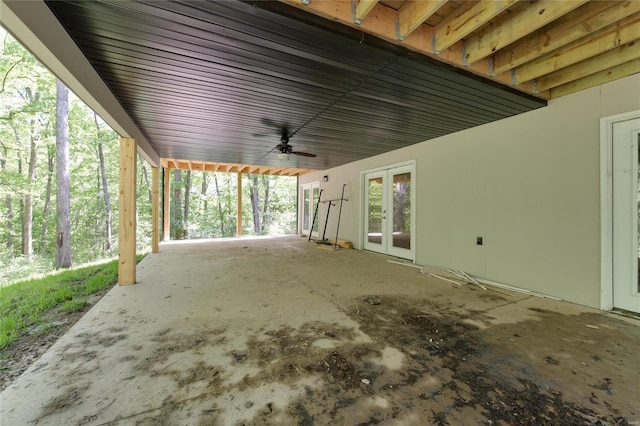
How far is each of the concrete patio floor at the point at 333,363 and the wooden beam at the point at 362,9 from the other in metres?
2.56

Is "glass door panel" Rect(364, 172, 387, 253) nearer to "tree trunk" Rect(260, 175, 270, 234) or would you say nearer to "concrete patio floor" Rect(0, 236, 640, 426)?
"concrete patio floor" Rect(0, 236, 640, 426)

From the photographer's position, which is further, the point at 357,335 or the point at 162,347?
the point at 357,335

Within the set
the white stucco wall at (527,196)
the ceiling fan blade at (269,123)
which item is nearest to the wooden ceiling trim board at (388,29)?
the white stucco wall at (527,196)

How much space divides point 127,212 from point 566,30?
17.6 feet

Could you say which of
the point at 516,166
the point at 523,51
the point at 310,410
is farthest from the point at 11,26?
the point at 516,166

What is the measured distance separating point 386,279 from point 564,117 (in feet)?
10.5

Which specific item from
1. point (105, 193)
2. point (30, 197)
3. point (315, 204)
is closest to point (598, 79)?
point (315, 204)

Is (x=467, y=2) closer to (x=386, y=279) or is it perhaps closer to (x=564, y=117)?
(x=564, y=117)

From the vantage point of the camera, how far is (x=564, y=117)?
3.11m

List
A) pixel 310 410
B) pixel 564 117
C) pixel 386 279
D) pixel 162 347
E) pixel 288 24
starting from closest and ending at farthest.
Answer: pixel 310 410, pixel 288 24, pixel 162 347, pixel 564 117, pixel 386 279

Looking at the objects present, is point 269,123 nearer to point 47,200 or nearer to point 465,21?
point 465,21

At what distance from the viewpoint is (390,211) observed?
5980 millimetres

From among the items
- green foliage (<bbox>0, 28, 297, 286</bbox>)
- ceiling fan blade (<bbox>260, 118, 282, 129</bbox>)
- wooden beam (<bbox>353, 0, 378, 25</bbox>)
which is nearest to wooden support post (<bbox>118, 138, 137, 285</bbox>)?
ceiling fan blade (<bbox>260, 118, 282, 129</bbox>)

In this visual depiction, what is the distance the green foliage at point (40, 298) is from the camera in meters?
2.55
